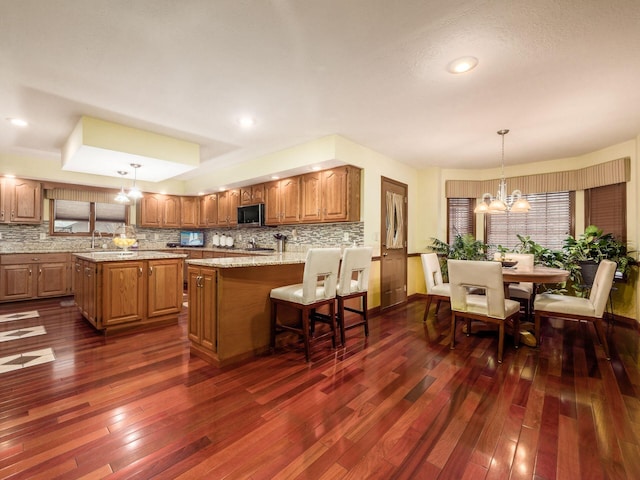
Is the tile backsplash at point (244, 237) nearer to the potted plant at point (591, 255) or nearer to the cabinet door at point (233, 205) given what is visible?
the cabinet door at point (233, 205)

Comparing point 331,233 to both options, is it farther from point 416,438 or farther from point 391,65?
point 416,438

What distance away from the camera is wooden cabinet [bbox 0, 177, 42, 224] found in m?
5.09

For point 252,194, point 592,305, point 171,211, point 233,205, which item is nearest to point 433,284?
point 592,305

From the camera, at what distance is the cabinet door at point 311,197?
441 centimetres

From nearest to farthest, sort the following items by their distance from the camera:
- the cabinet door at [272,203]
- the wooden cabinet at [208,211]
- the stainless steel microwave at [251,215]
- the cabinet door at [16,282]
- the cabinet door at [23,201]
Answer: the cabinet door at [16,282]
the cabinet door at [272,203]
the cabinet door at [23,201]
the stainless steel microwave at [251,215]
the wooden cabinet at [208,211]

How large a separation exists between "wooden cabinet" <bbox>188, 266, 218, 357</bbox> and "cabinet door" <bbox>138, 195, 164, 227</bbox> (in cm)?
453

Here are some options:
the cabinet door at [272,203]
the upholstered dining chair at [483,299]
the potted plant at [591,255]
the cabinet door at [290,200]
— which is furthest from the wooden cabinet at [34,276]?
the potted plant at [591,255]

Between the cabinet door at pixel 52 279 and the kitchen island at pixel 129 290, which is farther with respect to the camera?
the cabinet door at pixel 52 279

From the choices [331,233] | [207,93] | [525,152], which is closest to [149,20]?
[207,93]

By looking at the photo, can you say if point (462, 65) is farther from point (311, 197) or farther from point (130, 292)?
point (130, 292)

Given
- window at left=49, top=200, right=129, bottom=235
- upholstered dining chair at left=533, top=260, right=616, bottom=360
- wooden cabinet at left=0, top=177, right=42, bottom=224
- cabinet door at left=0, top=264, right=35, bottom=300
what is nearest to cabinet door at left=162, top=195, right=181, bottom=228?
window at left=49, top=200, right=129, bottom=235

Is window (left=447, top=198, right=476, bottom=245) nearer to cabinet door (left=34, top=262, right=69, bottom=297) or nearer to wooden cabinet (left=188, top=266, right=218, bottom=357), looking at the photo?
wooden cabinet (left=188, top=266, right=218, bottom=357)

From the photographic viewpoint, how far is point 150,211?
6.63 m

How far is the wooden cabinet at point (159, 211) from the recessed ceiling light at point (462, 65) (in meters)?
6.35
